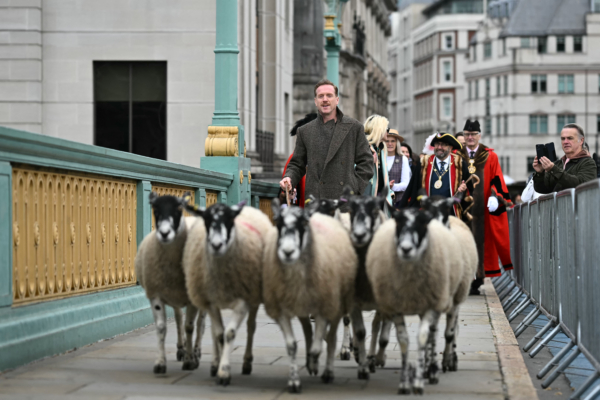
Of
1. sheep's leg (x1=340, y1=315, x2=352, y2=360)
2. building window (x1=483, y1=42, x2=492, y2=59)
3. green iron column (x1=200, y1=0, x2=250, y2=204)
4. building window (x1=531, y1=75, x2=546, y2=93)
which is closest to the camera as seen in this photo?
sheep's leg (x1=340, y1=315, x2=352, y2=360)

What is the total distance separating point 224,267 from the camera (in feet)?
22.3

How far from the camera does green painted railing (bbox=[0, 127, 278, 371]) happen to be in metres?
7.37

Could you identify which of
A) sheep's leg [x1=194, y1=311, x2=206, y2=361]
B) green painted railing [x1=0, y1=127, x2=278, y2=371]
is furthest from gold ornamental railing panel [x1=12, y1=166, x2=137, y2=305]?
sheep's leg [x1=194, y1=311, x2=206, y2=361]

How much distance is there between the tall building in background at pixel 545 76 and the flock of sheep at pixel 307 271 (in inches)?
4326

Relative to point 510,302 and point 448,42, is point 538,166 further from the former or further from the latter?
point 448,42

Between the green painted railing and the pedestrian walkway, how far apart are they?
0.69ft

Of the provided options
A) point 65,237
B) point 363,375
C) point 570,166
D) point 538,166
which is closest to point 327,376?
point 363,375

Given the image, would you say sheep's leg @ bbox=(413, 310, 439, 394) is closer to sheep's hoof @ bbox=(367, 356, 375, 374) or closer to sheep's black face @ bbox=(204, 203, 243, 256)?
sheep's hoof @ bbox=(367, 356, 375, 374)

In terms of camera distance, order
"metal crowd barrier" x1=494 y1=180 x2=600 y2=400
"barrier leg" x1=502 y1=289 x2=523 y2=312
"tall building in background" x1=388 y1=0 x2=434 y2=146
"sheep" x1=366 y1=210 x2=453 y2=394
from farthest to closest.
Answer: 1. "tall building in background" x1=388 y1=0 x2=434 y2=146
2. "barrier leg" x1=502 y1=289 x2=523 y2=312
3. "metal crowd barrier" x1=494 y1=180 x2=600 y2=400
4. "sheep" x1=366 y1=210 x2=453 y2=394

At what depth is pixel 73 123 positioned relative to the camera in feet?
68.0

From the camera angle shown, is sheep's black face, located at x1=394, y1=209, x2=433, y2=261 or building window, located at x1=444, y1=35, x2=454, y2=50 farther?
building window, located at x1=444, y1=35, x2=454, y2=50

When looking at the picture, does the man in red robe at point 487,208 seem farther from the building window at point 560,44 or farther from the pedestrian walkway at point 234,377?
the building window at point 560,44

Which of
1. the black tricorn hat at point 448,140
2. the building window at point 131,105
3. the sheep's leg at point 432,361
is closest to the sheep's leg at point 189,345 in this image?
the sheep's leg at point 432,361

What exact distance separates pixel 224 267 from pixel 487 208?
26.0ft
